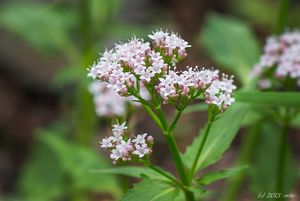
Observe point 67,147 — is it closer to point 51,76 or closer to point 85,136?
point 85,136

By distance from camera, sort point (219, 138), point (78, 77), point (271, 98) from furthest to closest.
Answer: point (78, 77), point (271, 98), point (219, 138)

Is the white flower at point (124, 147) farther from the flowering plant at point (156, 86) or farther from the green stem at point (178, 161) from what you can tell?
the green stem at point (178, 161)

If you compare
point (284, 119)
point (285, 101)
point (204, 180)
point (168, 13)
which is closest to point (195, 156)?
point (204, 180)

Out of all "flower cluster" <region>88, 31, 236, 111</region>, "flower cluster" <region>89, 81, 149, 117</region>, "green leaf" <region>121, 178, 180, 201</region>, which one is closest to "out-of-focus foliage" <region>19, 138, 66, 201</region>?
"flower cluster" <region>89, 81, 149, 117</region>

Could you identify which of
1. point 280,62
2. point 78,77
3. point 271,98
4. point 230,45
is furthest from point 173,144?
point 78,77

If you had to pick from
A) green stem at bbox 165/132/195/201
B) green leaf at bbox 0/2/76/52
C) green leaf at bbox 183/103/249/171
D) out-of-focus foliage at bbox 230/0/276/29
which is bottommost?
green stem at bbox 165/132/195/201

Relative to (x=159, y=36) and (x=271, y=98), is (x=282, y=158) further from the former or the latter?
(x=159, y=36)

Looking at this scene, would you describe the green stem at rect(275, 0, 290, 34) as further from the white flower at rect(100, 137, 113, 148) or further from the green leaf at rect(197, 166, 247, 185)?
the white flower at rect(100, 137, 113, 148)
